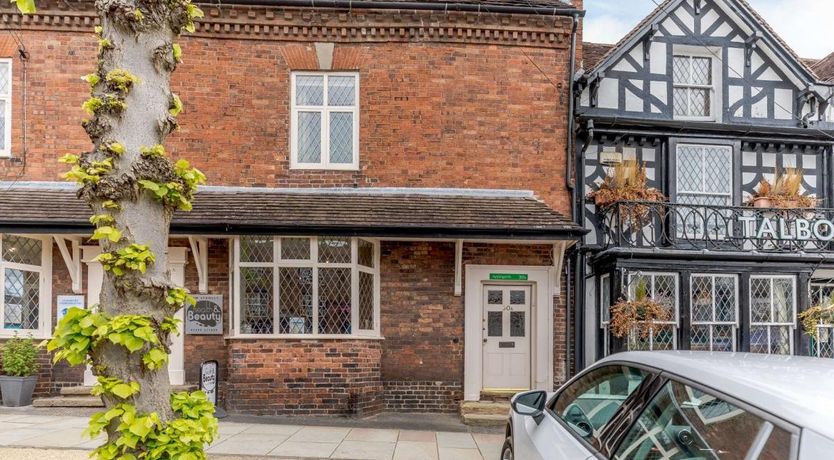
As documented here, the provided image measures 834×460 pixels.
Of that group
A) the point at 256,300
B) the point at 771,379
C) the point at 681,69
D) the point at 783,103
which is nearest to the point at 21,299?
the point at 256,300

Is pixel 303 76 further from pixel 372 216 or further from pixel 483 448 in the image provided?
pixel 483 448

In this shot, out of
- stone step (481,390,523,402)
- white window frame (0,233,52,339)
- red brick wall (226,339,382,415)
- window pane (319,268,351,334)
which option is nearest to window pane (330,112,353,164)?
window pane (319,268,351,334)

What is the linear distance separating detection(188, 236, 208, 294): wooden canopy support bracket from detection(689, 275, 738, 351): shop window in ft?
26.0

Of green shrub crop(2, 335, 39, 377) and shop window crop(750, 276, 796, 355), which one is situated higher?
shop window crop(750, 276, 796, 355)

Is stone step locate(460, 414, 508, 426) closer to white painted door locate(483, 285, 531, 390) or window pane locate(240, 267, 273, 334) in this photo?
white painted door locate(483, 285, 531, 390)

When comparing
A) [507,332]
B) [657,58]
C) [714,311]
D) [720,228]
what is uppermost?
[657,58]

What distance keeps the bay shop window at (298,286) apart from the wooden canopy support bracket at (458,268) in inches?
59.0

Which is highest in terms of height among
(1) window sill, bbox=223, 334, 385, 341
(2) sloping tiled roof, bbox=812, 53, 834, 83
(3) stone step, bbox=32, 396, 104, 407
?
(2) sloping tiled roof, bbox=812, 53, 834, 83

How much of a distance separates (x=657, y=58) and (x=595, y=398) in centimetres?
862

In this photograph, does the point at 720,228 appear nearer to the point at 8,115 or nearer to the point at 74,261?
the point at 74,261

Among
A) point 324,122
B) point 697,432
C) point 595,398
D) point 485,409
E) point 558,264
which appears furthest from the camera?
point 324,122

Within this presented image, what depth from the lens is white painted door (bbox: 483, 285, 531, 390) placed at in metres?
9.36

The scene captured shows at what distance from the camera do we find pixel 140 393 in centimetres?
306

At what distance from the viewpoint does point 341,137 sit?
963 cm
